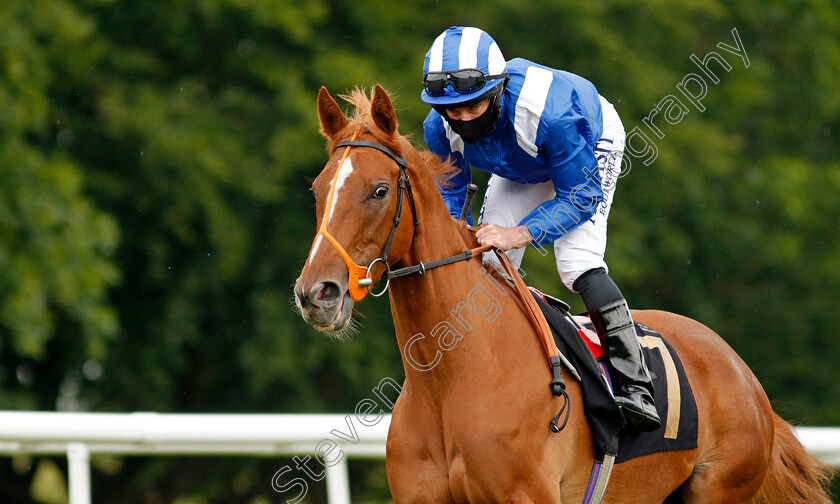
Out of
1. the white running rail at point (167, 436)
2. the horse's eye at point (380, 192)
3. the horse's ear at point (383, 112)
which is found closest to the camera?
the horse's eye at point (380, 192)

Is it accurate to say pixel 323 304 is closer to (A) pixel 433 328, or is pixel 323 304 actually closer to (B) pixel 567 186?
(A) pixel 433 328

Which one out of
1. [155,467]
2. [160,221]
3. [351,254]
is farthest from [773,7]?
[351,254]

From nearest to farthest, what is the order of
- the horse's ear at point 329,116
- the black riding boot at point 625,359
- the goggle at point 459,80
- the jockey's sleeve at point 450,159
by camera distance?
the horse's ear at point 329,116 < the goggle at point 459,80 < the black riding boot at point 625,359 < the jockey's sleeve at point 450,159

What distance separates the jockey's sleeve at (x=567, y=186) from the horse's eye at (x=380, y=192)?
0.79 metres

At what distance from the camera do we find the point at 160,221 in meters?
11.2

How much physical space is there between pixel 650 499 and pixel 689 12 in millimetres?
10648

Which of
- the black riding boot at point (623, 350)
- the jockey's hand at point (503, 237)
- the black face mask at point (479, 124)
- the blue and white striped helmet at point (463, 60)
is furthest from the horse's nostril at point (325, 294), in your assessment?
the black riding boot at point (623, 350)

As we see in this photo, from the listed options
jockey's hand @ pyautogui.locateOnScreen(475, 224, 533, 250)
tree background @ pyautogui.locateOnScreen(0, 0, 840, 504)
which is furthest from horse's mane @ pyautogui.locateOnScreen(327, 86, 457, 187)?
tree background @ pyautogui.locateOnScreen(0, 0, 840, 504)

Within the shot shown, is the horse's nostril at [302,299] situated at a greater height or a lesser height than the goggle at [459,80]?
lesser

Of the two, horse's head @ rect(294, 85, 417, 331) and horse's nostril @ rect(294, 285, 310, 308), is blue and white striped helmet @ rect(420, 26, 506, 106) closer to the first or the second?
horse's head @ rect(294, 85, 417, 331)

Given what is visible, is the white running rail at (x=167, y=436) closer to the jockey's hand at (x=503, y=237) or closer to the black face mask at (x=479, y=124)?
the jockey's hand at (x=503, y=237)

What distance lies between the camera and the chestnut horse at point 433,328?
339 centimetres

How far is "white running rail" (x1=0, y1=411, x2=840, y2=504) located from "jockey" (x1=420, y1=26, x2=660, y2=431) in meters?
1.49

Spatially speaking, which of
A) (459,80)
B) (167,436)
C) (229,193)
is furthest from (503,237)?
(229,193)
